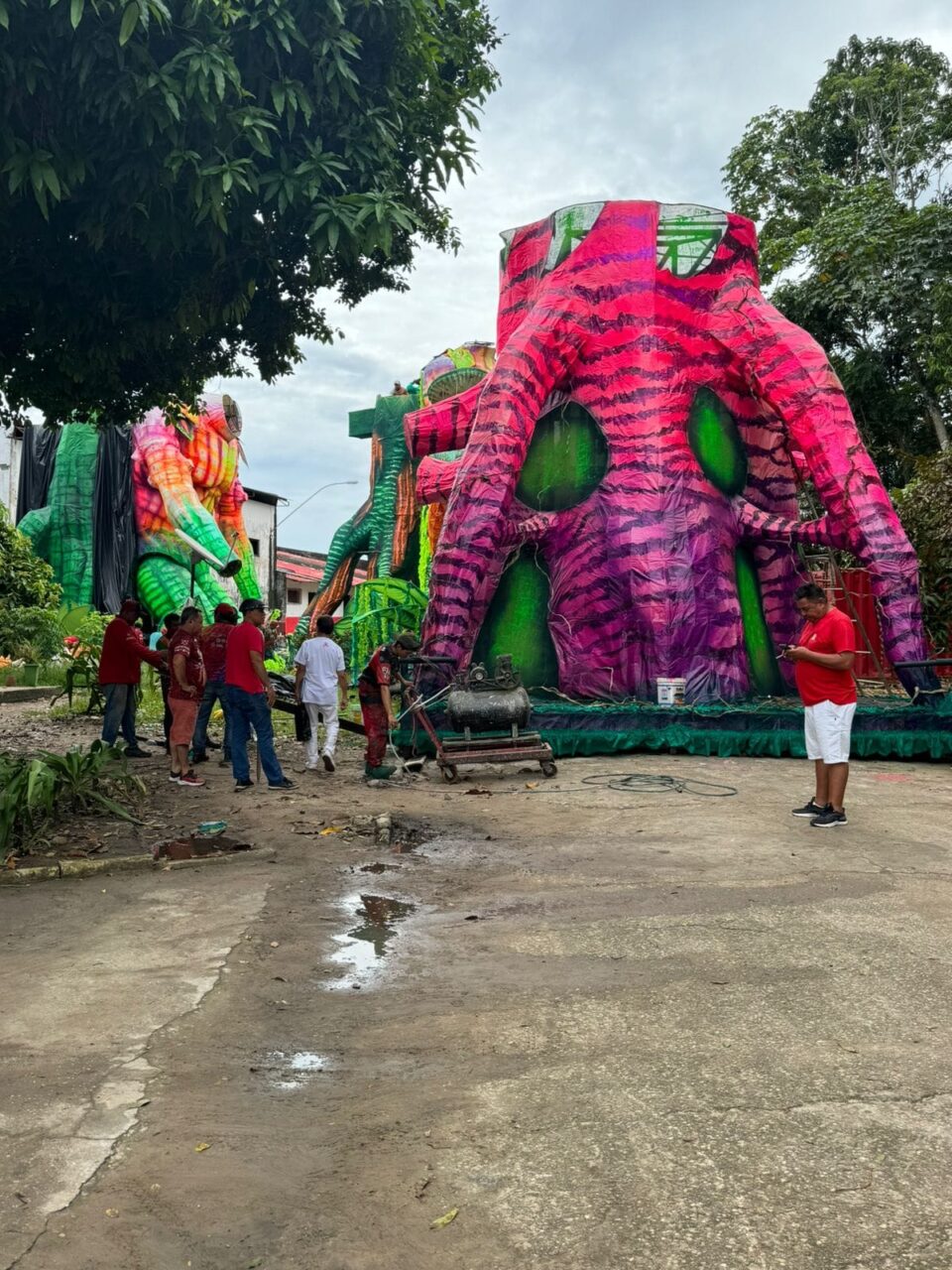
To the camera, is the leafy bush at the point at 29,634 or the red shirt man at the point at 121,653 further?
the leafy bush at the point at 29,634

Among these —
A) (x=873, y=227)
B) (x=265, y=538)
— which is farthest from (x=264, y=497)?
(x=873, y=227)

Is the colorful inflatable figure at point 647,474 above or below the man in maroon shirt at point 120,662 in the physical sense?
above

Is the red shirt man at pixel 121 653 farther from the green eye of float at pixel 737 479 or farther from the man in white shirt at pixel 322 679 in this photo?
the green eye of float at pixel 737 479

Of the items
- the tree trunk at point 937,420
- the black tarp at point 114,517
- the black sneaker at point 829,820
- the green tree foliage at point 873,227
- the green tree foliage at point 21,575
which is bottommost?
the black sneaker at point 829,820

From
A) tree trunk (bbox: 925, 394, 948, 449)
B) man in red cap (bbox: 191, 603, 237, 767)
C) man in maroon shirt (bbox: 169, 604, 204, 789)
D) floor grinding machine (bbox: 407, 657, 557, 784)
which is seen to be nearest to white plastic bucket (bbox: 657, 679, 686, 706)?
floor grinding machine (bbox: 407, 657, 557, 784)

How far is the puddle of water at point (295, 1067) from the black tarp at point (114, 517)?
22.2 metres

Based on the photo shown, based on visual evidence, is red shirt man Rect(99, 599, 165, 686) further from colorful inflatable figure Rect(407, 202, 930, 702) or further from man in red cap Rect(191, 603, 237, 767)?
colorful inflatable figure Rect(407, 202, 930, 702)

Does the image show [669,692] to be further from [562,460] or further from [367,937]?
[367,937]

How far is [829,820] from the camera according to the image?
6.84m

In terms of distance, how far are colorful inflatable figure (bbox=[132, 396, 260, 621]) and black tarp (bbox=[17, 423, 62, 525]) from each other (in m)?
2.70

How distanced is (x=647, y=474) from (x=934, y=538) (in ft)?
20.9

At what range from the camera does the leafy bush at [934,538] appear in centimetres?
1548

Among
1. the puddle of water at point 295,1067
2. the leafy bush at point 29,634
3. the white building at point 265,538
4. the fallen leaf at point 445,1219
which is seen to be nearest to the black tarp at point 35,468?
the leafy bush at point 29,634

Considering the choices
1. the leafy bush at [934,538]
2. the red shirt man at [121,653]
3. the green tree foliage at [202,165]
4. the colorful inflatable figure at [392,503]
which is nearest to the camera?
the green tree foliage at [202,165]
